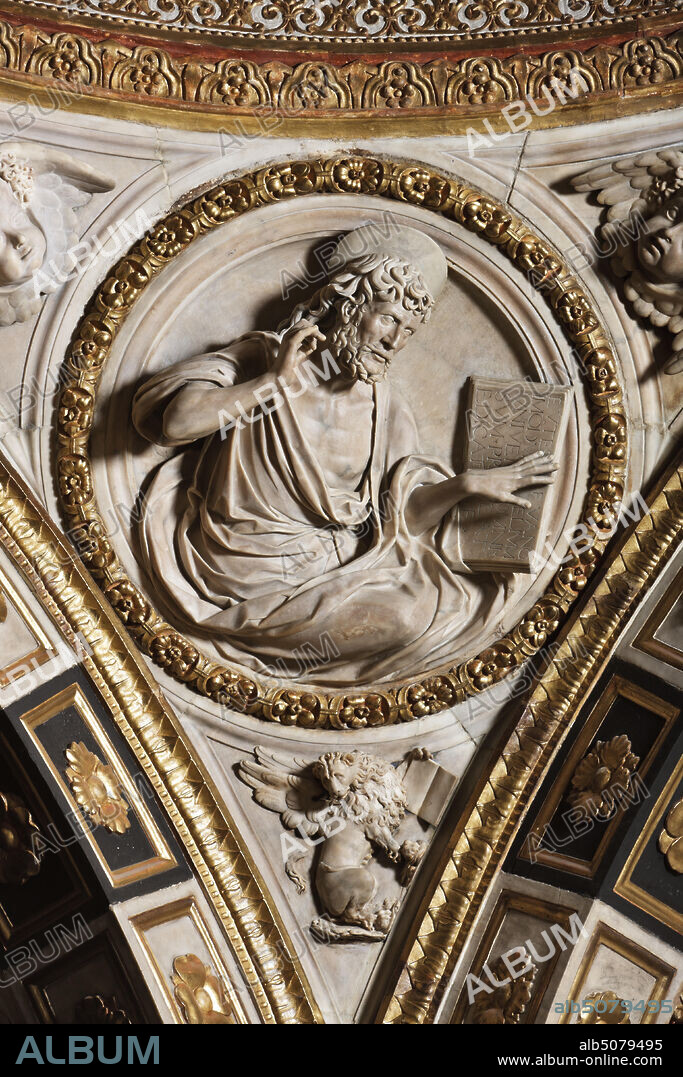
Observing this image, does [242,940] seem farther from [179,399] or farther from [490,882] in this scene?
[179,399]

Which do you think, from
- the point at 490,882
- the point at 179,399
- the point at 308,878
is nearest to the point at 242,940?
the point at 308,878

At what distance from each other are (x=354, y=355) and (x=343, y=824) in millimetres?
1982

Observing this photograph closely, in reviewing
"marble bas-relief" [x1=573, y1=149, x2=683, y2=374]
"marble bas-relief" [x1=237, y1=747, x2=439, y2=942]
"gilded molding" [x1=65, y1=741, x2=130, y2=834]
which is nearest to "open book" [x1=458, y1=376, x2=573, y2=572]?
"marble bas-relief" [x1=573, y1=149, x2=683, y2=374]

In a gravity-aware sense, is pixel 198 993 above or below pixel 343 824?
below

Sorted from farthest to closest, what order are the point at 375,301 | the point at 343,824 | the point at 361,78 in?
the point at 361,78 < the point at 343,824 < the point at 375,301

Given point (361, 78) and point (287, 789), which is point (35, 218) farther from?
point (287, 789)

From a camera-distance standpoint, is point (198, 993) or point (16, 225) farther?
point (198, 993)

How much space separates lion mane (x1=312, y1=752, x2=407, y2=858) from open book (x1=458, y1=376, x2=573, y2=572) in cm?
97

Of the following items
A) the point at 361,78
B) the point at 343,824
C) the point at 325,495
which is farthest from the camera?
the point at 361,78

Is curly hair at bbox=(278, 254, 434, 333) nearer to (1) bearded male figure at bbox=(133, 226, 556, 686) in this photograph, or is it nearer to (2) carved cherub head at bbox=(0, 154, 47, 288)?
(1) bearded male figure at bbox=(133, 226, 556, 686)

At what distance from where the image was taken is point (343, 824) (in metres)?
6.63

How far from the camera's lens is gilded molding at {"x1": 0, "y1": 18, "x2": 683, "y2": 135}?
6559 mm

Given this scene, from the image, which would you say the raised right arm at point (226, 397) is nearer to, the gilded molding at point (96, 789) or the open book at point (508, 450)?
the open book at point (508, 450)

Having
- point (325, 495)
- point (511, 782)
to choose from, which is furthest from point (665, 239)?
point (511, 782)
